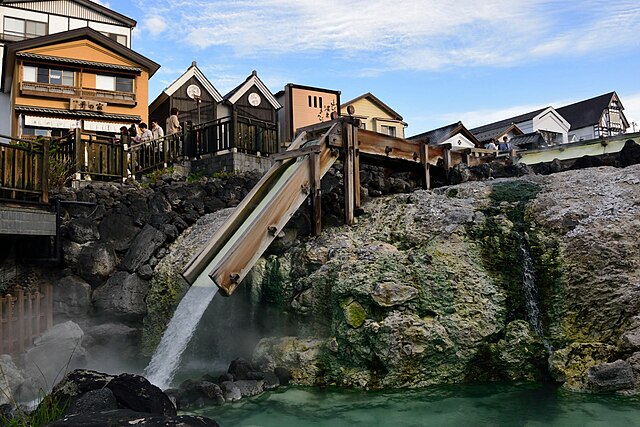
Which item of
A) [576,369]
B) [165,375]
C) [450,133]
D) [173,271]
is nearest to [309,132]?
[173,271]

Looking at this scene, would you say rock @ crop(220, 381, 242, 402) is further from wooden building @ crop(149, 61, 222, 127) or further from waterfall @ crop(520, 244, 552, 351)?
wooden building @ crop(149, 61, 222, 127)

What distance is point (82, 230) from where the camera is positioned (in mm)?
12344

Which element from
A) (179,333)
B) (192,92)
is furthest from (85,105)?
(179,333)

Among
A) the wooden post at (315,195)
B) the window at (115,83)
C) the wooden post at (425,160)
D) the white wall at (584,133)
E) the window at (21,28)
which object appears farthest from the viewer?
the white wall at (584,133)

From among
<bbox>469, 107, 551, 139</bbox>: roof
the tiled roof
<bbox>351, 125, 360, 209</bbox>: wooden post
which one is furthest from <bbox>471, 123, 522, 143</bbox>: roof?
<bbox>351, 125, 360, 209</bbox>: wooden post

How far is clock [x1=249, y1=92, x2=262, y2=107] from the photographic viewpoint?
30797mm

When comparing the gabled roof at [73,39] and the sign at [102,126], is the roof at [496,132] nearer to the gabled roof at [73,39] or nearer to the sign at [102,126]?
the gabled roof at [73,39]

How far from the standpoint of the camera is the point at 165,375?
8.66 metres

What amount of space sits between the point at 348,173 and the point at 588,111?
151 feet

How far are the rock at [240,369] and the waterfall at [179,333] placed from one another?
1013mm

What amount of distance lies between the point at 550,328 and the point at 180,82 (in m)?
25.0

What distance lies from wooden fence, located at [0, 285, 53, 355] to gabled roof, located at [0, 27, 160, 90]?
18.1m

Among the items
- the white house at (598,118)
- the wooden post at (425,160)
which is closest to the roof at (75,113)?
the wooden post at (425,160)

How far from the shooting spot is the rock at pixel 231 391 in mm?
7637
